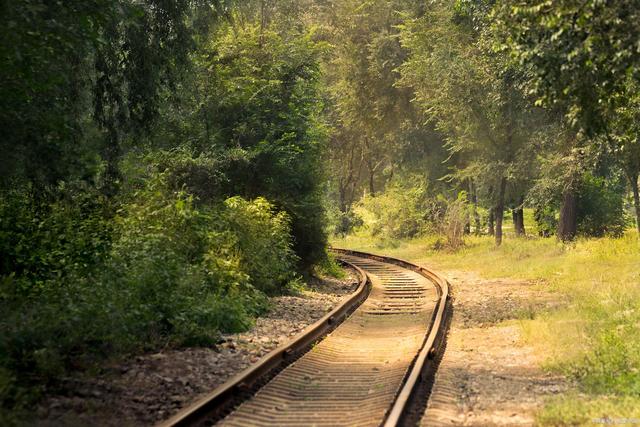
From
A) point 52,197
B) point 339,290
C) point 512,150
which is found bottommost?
point 339,290

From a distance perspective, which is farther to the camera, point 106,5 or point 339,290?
point 339,290

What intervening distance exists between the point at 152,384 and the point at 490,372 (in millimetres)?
4481

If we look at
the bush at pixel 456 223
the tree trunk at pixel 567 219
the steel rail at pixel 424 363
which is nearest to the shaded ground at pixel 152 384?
the steel rail at pixel 424 363

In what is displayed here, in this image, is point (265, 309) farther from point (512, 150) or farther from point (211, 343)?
point (512, 150)

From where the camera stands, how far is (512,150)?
3020cm

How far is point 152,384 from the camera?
8.44 metres

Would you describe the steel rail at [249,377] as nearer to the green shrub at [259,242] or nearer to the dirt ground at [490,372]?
the dirt ground at [490,372]

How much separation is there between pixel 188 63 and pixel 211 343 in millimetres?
6429

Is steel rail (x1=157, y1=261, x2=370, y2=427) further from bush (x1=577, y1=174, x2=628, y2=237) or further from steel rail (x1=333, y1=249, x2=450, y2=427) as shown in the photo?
bush (x1=577, y1=174, x2=628, y2=237)

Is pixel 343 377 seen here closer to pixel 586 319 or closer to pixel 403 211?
pixel 586 319

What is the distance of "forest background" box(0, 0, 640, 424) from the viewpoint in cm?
896

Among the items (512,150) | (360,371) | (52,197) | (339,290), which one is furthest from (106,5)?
(512,150)

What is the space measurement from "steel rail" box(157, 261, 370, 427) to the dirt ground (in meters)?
2.18

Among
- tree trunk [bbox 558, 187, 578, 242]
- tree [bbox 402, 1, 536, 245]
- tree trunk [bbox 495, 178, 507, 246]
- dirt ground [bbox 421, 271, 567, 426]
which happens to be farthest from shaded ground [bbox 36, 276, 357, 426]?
tree trunk [bbox 495, 178, 507, 246]
